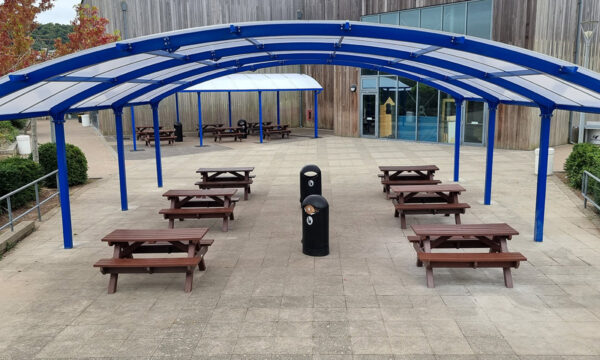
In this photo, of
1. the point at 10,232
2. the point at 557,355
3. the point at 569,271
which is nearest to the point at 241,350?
the point at 557,355

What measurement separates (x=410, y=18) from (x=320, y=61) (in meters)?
12.9

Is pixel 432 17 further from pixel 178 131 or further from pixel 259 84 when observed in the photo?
pixel 178 131

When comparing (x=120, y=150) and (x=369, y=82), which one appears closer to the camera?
(x=120, y=150)

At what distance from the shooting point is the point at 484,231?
6695 millimetres

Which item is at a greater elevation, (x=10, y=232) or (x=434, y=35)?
(x=434, y=35)

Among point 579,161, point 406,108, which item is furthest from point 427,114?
point 579,161

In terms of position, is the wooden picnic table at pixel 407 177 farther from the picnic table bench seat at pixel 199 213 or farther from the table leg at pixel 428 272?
the table leg at pixel 428 272

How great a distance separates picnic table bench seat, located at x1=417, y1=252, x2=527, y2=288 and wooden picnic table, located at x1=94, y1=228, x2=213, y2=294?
3.06m

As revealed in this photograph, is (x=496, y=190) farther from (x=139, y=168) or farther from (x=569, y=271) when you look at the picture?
(x=139, y=168)

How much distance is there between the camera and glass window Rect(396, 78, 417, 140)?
23.1 metres

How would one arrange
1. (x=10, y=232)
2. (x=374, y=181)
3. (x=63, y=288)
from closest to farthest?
1. (x=63, y=288)
2. (x=10, y=232)
3. (x=374, y=181)

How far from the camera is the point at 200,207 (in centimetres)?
996

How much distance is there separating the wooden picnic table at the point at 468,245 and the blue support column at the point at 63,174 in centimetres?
579

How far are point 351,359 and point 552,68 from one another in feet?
12.8
